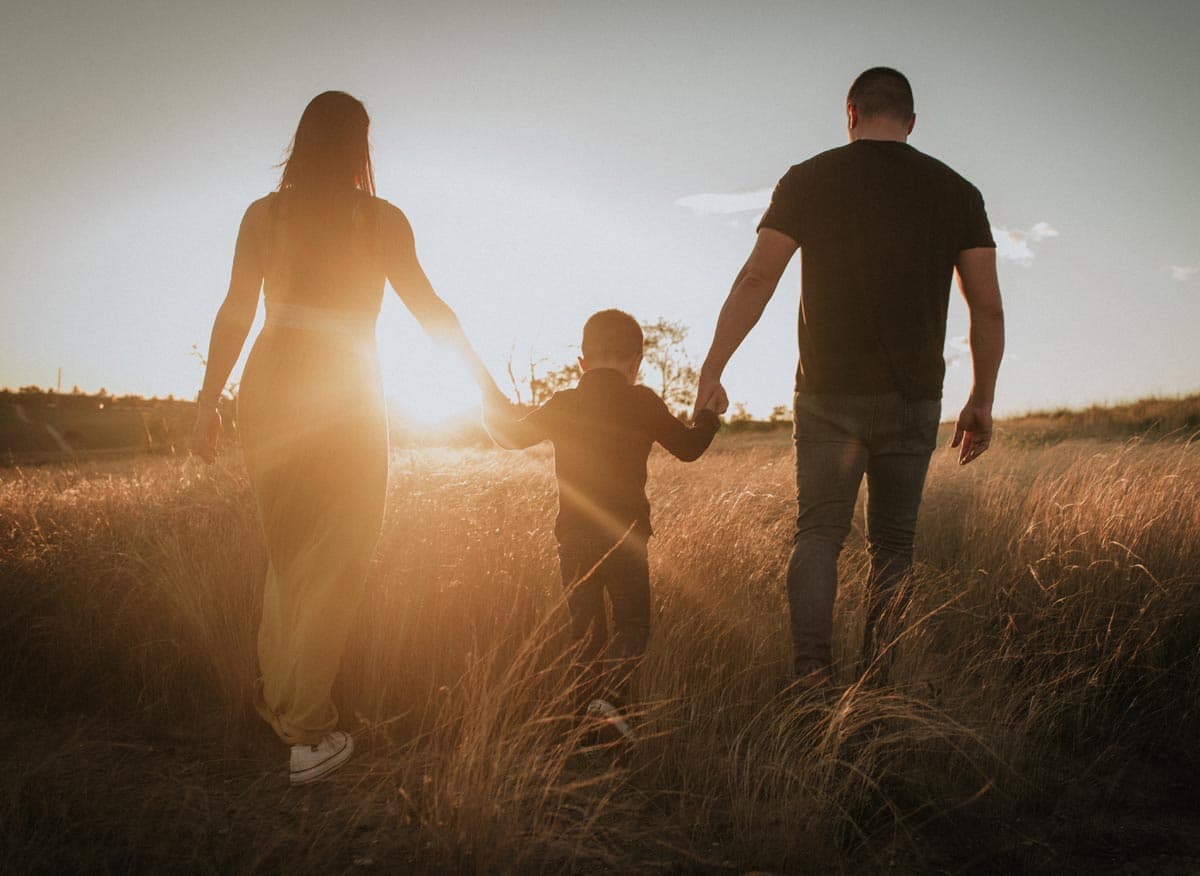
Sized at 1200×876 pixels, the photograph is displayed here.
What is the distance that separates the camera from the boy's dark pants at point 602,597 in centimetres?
274

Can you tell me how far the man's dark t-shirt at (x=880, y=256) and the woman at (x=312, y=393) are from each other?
1.65 m

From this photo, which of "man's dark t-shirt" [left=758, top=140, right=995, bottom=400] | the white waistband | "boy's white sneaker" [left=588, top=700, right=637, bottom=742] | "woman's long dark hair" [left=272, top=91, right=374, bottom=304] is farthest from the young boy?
"woman's long dark hair" [left=272, top=91, right=374, bottom=304]

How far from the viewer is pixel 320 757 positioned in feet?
7.90

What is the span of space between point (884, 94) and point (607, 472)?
6.04 feet

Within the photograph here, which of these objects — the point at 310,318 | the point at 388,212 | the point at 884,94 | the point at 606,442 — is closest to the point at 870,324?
the point at 884,94

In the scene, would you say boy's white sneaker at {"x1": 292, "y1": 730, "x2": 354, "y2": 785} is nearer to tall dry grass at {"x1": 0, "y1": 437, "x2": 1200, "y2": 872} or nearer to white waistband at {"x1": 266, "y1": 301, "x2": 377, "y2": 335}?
tall dry grass at {"x1": 0, "y1": 437, "x2": 1200, "y2": 872}

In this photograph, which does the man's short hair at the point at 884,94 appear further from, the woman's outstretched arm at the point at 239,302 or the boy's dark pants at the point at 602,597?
the woman's outstretched arm at the point at 239,302

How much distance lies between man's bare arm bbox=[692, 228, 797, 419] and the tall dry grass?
115cm

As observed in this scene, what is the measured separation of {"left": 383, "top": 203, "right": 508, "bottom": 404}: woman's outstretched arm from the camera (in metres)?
2.63

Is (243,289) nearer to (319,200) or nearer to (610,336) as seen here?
(319,200)

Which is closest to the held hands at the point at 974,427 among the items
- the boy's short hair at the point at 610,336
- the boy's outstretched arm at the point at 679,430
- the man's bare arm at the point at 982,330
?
the man's bare arm at the point at 982,330

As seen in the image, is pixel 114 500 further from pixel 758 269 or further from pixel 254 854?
pixel 758 269

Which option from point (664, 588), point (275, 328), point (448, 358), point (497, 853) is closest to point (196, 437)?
point (275, 328)

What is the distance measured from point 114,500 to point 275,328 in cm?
371
